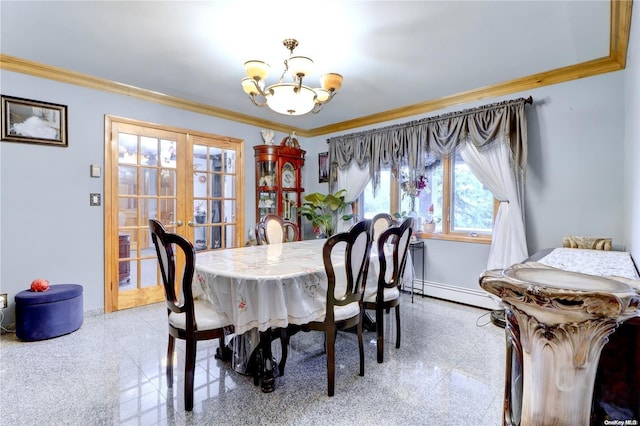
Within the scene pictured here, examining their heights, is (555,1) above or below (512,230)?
above

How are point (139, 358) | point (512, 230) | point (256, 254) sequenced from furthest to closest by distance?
point (512, 230)
point (256, 254)
point (139, 358)

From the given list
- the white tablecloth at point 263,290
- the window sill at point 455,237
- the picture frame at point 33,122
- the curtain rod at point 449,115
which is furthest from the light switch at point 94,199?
the window sill at point 455,237

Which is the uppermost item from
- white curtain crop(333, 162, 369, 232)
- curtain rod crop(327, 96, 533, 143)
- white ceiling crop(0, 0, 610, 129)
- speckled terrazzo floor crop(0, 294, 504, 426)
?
white ceiling crop(0, 0, 610, 129)

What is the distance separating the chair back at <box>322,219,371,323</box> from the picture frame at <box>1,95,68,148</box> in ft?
9.99

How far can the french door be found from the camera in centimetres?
339

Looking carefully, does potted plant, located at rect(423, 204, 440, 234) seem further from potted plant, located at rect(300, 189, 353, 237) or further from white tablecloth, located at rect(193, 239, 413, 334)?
white tablecloth, located at rect(193, 239, 413, 334)

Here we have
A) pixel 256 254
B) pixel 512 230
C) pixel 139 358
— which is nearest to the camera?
pixel 139 358

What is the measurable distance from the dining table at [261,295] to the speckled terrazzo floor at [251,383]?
210 mm

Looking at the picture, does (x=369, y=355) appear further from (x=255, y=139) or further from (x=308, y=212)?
(x=255, y=139)

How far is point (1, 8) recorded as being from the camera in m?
2.07

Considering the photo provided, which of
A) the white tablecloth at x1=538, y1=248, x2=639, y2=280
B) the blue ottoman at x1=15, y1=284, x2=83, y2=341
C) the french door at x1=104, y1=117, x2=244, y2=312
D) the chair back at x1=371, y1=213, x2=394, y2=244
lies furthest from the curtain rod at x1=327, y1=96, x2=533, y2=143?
the blue ottoman at x1=15, y1=284, x2=83, y2=341

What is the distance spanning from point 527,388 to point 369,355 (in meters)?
1.64

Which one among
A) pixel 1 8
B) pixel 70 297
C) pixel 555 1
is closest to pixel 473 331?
pixel 555 1

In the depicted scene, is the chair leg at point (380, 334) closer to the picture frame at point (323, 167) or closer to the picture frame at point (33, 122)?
the picture frame at point (323, 167)
